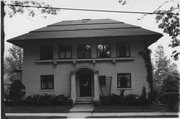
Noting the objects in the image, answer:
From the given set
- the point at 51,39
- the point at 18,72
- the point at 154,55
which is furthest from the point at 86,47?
the point at 154,55

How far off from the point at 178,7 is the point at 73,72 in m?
9.65

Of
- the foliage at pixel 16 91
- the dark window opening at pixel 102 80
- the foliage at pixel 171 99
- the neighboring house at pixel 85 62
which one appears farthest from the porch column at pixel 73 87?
the foliage at pixel 171 99

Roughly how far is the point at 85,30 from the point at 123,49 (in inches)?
155

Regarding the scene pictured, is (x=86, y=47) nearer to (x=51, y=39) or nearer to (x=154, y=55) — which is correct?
(x=51, y=39)

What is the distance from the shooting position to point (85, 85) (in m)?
23.3

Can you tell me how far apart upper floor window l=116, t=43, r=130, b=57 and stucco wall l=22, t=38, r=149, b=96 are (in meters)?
0.35

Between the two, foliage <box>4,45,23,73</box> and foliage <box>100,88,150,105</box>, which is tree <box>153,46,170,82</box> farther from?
foliage <box>100,88,150,105</box>

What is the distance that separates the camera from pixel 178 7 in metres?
17.6

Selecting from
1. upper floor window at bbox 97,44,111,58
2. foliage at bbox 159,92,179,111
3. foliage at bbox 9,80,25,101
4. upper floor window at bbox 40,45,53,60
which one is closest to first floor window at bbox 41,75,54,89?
upper floor window at bbox 40,45,53,60

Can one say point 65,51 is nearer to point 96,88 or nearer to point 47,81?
point 47,81

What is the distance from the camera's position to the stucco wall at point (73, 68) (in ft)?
74.3

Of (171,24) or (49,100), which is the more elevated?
(171,24)

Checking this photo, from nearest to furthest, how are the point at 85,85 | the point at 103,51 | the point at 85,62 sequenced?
1. the point at 85,62
2. the point at 103,51
3. the point at 85,85

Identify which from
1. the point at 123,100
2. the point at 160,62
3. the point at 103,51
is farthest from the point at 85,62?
the point at 160,62
